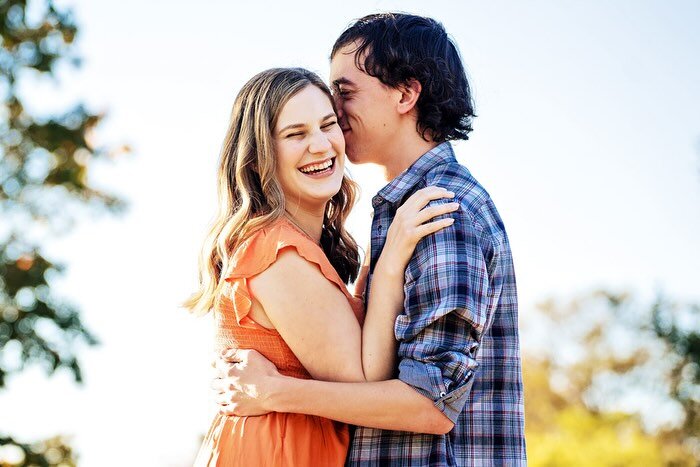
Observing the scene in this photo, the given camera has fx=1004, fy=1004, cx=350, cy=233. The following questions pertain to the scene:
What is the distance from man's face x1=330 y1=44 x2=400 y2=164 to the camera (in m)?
3.40

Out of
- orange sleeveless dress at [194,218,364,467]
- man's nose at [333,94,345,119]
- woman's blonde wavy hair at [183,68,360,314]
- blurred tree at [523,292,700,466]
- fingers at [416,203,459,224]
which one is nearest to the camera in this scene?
fingers at [416,203,459,224]

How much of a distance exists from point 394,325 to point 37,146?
10.6ft

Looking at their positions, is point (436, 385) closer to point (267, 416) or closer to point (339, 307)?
point (339, 307)

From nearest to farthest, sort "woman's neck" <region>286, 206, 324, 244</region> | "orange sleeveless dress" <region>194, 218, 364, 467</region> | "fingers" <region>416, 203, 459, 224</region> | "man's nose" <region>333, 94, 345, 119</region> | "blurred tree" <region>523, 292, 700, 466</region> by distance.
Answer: "fingers" <region>416, 203, 459, 224</region> → "orange sleeveless dress" <region>194, 218, 364, 467</region> → "woman's neck" <region>286, 206, 324, 244</region> → "man's nose" <region>333, 94, 345, 119</region> → "blurred tree" <region>523, 292, 700, 466</region>

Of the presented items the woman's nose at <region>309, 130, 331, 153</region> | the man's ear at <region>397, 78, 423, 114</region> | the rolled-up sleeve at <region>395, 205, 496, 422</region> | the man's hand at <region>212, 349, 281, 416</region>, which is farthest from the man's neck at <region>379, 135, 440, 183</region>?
the man's hand at <region>212, 349, 281, 416</region>

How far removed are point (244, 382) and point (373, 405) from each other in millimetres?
462

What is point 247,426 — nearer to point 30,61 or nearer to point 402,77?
point 402,77

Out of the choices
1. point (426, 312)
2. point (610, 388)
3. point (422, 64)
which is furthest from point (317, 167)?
point (610, 388)

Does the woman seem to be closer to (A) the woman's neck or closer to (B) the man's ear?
(A) the woman's neck

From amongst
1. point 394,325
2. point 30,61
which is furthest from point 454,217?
point 30,61

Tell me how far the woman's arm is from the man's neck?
14.6 inches

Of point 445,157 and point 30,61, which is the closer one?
point 445,157

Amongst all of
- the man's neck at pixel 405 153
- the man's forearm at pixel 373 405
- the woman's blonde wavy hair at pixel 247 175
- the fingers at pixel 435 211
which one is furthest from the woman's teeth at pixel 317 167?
the man's forearm at pixel 373 405

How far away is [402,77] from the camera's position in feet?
11.1
